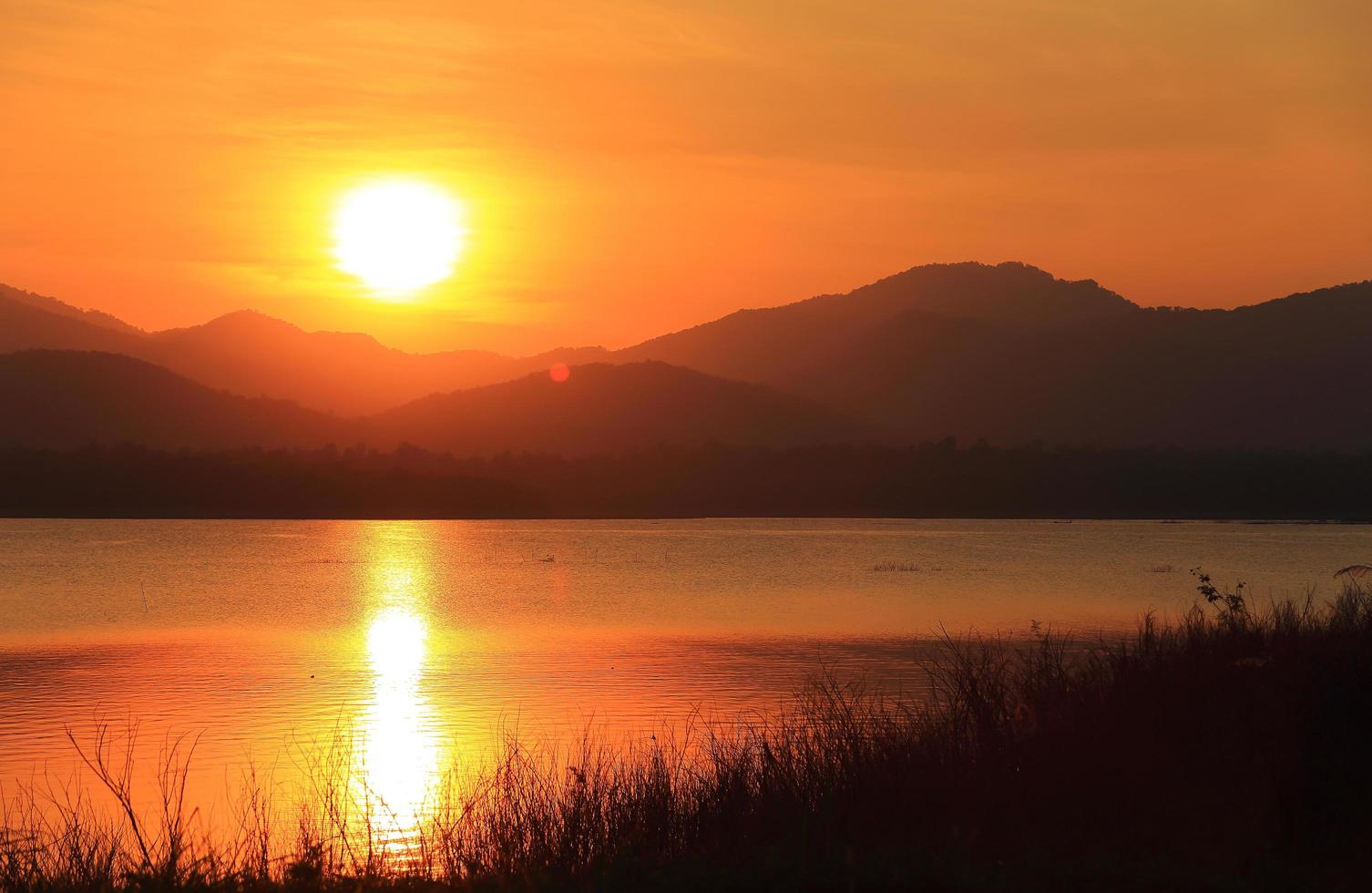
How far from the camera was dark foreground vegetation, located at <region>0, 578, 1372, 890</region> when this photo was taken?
441 inches

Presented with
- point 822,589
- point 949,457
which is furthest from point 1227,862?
point 949,457

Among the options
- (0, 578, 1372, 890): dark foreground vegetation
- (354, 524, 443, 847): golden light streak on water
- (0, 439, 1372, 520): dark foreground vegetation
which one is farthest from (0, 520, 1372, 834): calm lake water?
(0, 439, 1372, 520): dark foreground vegetation

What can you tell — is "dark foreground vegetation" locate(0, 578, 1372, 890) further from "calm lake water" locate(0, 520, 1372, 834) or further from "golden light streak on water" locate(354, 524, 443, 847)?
"calm lake water" locate(0, 520, 1372, 834)

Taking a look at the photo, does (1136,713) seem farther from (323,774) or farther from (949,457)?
(949,457)

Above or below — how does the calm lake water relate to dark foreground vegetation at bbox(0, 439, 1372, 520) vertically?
below

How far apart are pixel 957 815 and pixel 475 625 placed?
3582 cm

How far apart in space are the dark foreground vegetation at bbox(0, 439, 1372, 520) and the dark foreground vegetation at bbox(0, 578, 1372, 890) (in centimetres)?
16114

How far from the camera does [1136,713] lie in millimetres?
15641

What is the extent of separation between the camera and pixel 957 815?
13.4m

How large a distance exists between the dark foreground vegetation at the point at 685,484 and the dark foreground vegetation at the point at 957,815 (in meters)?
161

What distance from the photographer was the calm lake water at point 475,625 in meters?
25.1

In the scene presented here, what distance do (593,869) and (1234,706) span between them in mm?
7345

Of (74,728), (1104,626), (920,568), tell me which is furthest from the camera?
(920,568)

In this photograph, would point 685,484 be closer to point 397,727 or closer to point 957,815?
point 397,727
